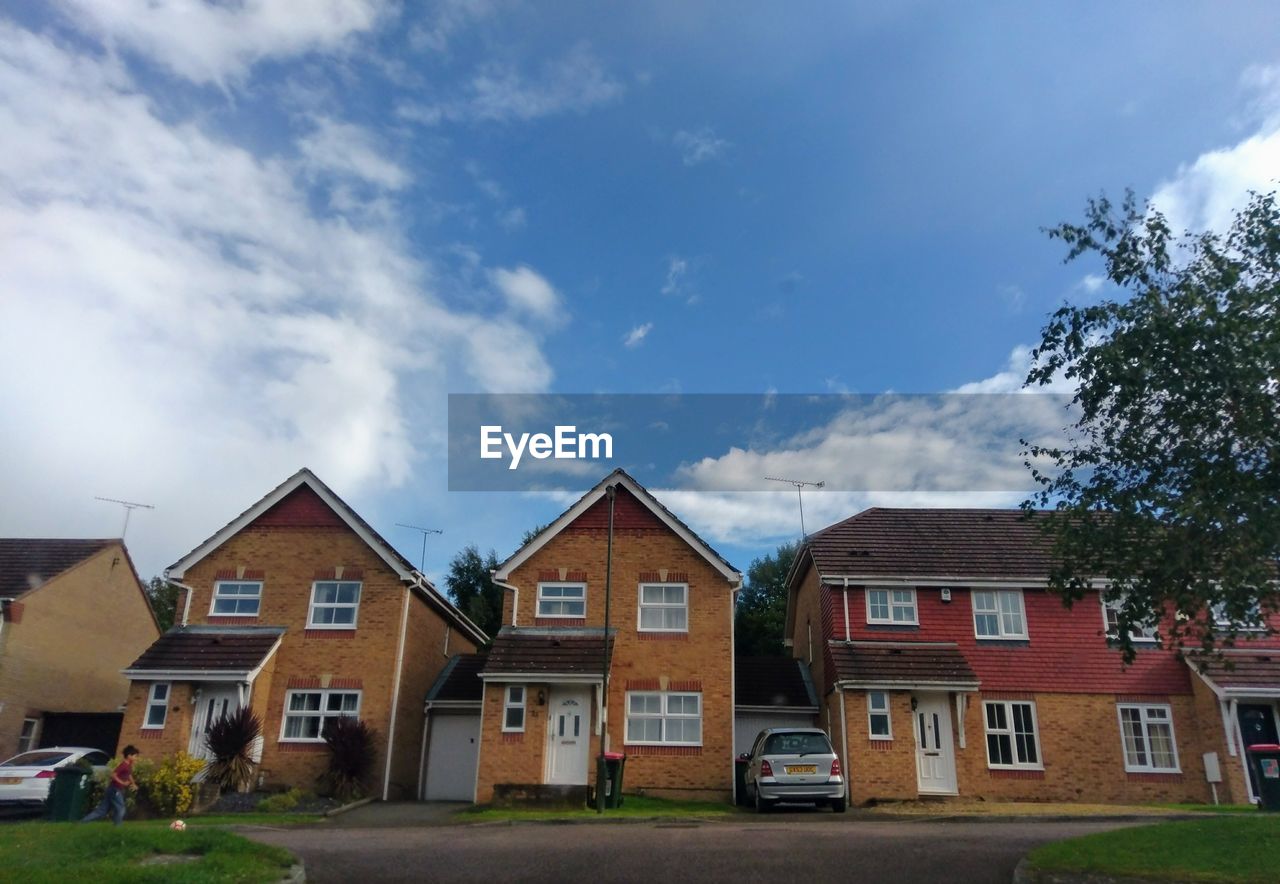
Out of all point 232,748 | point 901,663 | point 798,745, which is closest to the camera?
point 798,745

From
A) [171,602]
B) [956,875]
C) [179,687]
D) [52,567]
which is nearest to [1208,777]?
[956,875]

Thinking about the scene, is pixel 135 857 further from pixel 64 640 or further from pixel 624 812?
pixel 64 640

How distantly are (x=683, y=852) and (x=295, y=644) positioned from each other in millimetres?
15817

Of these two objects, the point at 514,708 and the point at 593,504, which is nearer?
the point at 514,708

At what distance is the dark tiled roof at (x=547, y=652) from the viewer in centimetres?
2308

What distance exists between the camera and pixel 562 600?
84.2 feet

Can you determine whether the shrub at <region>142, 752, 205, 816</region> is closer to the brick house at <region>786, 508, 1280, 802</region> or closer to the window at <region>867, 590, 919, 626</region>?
the brick house at <region>786, 508, 1280, 802</region>

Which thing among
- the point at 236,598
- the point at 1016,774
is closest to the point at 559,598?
the point at 236,598

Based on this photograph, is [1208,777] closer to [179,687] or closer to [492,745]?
[492,745]

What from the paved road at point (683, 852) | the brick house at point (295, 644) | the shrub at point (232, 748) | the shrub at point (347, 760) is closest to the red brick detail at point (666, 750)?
the brick house at point (295, 644)

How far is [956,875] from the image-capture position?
38.3 ft

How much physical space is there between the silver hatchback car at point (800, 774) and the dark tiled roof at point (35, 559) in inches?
908

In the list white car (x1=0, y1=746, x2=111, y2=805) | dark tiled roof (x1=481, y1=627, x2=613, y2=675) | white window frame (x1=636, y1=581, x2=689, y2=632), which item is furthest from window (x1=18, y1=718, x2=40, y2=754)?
white window frame (x1=636, y1=581, x2=689, y2=632)

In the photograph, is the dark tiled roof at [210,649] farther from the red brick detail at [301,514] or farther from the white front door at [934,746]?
the white front door at [934,746]
